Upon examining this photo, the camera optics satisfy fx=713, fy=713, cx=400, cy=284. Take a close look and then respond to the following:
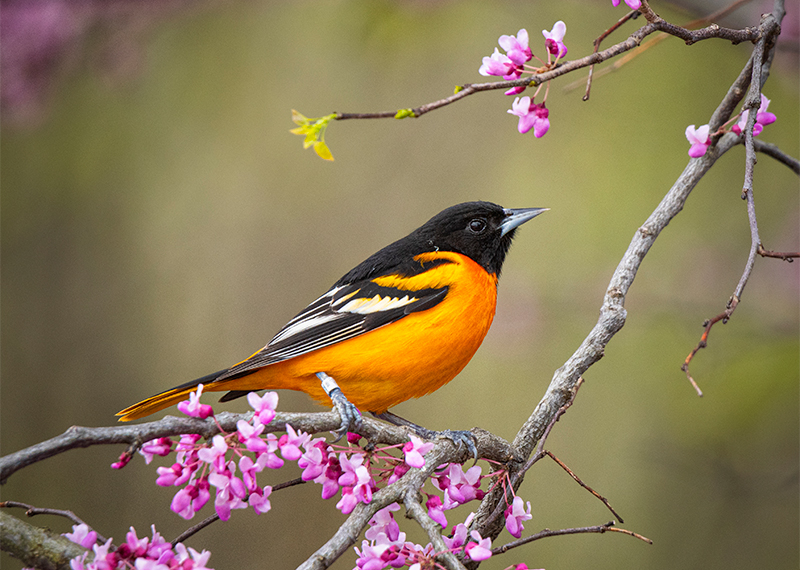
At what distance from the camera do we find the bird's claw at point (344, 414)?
163 centimetres

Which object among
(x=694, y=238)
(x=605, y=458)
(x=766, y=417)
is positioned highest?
(x=694, y=238)

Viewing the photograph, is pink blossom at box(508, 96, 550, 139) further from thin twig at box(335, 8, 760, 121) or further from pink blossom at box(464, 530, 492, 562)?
pink blossom at box(464, 530, 492, 562)

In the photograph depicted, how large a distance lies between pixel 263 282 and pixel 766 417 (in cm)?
330

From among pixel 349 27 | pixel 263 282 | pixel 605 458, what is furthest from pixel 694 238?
pixel 263 282

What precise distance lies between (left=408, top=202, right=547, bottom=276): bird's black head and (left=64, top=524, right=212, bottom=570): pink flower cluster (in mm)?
1749

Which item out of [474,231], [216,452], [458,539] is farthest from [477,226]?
[216,452]

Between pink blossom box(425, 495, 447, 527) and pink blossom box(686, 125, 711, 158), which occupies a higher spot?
pink blossom box(686, 125, 711, 158)

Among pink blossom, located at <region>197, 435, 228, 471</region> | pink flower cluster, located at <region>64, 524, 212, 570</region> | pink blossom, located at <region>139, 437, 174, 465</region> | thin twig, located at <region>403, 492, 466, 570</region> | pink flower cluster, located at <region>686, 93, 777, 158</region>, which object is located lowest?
thin twig, located at <region>403, 492, 466, 570</region>

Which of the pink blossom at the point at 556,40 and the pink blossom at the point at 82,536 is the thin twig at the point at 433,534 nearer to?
the pink blossom at the point at 82,536

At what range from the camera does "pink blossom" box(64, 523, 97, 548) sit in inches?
56.5

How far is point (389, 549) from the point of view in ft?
4.85

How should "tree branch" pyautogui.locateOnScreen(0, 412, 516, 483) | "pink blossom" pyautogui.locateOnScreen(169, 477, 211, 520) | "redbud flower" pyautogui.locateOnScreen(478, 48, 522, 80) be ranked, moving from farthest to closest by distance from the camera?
"redbud flower" pyautogui.locateOnScreen(478, 48, 522, 80) < "pink blossom" pyautogui.locateOnScreen(169, 477, 211, 520) < "tree branch" pyautogui.locateOnScreen(0, 412, 516, 483)

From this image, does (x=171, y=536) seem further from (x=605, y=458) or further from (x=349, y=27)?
(x=349, y=27)

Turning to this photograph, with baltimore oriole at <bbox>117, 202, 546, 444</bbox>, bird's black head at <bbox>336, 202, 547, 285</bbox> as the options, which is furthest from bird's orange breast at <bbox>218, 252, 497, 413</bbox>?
bird's black head at <bbox>336, 202, 547, 285</bbox>
